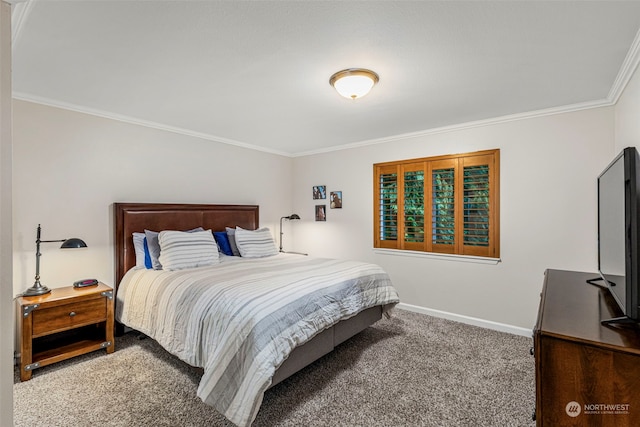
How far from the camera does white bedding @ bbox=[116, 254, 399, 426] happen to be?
5.96 ft

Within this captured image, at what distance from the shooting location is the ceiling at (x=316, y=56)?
157cm

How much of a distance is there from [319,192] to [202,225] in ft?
6.19

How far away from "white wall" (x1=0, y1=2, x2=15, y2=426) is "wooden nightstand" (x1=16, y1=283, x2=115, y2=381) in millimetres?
1370

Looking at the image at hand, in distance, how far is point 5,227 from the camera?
4.21 feet

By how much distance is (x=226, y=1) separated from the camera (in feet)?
4.91

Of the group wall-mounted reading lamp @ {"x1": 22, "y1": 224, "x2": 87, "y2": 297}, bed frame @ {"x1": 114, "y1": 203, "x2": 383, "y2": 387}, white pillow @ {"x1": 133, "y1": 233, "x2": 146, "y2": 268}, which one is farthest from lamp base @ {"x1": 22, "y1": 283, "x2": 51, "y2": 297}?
white pillow @ {"x1": 133, "y1": 233, "x2": 146, "y2": 268}

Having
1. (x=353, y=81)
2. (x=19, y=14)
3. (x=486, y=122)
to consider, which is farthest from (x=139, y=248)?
(x=486, y=122)

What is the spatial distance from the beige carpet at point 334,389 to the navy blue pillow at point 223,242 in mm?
1265

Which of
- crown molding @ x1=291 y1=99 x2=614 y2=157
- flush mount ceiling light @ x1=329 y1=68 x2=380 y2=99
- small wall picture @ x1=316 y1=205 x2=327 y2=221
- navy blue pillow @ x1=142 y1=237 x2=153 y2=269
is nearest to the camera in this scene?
flush mount ceiling light @ x1=329 y1=68 x2=380 y2=99

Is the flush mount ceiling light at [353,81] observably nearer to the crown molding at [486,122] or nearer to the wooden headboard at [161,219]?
the crown molding at [486,122]

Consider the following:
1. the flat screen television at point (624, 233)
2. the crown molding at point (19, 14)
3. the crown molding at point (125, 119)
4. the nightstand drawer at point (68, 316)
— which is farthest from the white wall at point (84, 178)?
the flat screen television at point (624, 233)

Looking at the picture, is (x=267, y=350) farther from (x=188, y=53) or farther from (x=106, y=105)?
(x=106, y=105)

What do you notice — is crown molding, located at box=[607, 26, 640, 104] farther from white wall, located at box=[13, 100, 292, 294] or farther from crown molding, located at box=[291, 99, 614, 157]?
white wall, located at box=[13, 100, 292, 294]

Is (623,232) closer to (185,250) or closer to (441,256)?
(441,256)
